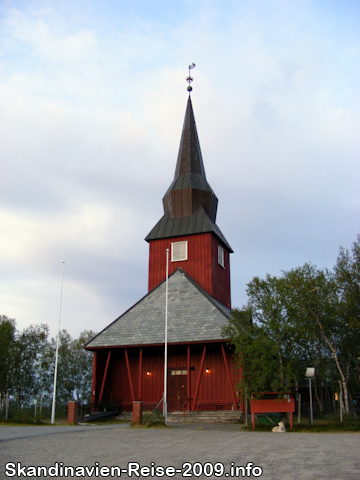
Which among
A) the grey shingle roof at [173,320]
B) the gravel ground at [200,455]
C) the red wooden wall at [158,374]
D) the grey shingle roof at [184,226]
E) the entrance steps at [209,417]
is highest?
the grey shingle roof at [184,226]

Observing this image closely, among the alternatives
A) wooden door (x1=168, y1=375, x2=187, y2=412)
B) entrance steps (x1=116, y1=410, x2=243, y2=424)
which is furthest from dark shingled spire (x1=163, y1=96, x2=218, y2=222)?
entrance steps (x1=116, y1=410, x2=243, y2=424)

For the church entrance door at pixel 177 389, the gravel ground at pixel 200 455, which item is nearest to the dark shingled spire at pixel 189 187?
the church entrance door at pixel 177 389

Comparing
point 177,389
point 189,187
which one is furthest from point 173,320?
point 189,187

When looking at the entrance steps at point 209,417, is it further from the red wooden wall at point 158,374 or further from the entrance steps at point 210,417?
the red wooden wall at point 158,374

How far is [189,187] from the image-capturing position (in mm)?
36031

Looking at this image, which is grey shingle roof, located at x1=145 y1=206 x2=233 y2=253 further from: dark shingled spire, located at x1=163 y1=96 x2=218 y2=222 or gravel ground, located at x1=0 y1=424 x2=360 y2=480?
gravel ground, located at x1=0 y1=424 x2=360 y2=480

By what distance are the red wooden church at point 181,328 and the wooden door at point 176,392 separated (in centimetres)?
6

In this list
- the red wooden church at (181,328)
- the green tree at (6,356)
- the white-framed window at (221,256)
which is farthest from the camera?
the green tree at (6,356)

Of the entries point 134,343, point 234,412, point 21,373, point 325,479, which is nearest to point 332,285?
point 234,412

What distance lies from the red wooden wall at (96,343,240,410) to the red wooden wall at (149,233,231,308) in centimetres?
565

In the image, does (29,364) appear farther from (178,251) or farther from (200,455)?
(200,455)

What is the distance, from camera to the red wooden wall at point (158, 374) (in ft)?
89.7

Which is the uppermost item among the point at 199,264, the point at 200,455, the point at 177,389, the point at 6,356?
the point at 199,264

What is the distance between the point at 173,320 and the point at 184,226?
881 centimetres
